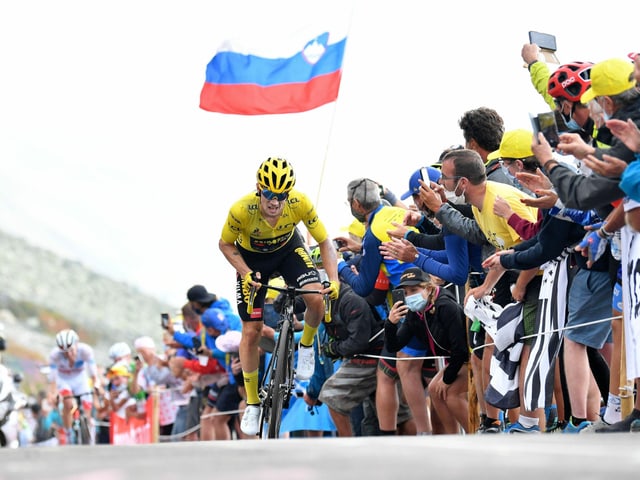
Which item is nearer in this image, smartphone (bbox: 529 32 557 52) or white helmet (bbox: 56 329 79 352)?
smartphone (bbox: 529 32 557 52)

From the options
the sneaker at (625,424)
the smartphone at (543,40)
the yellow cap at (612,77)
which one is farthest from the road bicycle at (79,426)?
the yellow cap at (612,77)

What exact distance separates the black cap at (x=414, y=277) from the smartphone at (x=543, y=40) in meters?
2.13

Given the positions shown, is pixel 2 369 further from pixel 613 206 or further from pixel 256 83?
pixel 613 206

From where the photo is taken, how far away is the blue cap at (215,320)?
15484 millimetres

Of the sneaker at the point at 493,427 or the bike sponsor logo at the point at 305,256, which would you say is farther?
the bike sponsor logo at the point at 305,256

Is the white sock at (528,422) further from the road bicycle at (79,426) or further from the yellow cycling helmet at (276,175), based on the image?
the road bicycle at (79,426)

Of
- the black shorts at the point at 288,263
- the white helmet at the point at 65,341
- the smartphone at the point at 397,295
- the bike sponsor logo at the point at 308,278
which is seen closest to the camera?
the smartphone at the point at 397,295

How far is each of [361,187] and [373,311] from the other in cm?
144

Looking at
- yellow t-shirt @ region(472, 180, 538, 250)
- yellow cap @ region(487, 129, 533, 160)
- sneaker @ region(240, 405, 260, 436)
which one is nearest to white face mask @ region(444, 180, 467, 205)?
yellow t-shirt @ region(472, 180, 538, 250)

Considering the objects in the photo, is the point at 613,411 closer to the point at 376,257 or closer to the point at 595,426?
the point at 595,426

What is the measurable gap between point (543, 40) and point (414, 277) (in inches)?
89.4

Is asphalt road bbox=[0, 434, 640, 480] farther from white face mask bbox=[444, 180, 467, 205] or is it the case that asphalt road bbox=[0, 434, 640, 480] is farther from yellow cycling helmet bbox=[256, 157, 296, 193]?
yellow cycling helmet bbox=[256, 157, 296, 193]

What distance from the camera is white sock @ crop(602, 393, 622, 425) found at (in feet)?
23.6

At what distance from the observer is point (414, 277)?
404 inches
